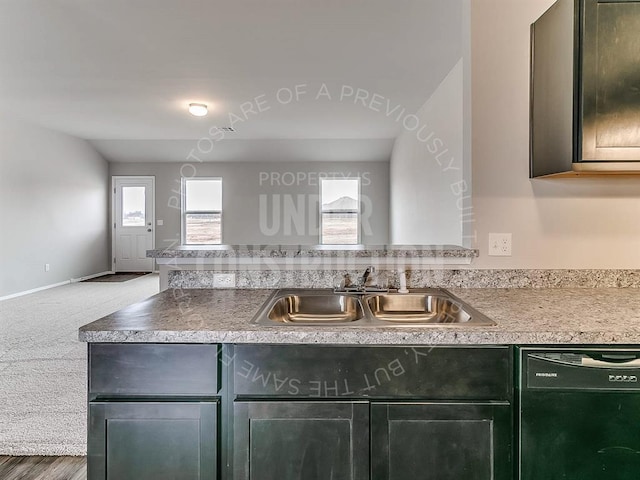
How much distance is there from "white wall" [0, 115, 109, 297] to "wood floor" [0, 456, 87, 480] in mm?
4307

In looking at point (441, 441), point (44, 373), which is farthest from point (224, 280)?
point (44, 373)

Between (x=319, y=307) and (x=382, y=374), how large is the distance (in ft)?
1.98

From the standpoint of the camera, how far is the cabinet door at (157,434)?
1124 millimetres

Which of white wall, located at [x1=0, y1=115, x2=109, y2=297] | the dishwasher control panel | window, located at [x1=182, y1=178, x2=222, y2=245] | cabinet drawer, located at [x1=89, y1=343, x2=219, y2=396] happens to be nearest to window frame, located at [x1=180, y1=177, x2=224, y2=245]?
window, located at [x1=182, y1=178, x2=222, y2=245]

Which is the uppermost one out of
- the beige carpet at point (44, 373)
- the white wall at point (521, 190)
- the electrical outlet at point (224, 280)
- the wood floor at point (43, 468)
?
the white wall at point (521, 190)

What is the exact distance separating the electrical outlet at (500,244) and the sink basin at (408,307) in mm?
421

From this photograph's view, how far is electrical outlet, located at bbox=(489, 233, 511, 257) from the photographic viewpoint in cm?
182

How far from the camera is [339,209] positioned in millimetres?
7918

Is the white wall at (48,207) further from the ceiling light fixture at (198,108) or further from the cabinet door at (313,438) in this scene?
the cabinet door at (313,438)

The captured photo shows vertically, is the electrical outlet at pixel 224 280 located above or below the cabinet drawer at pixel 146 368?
above

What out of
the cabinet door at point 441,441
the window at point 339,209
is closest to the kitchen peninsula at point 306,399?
the cabinet door at point 441,441

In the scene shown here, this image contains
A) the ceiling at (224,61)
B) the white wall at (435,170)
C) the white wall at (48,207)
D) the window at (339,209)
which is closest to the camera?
the ceiling at (224,61)

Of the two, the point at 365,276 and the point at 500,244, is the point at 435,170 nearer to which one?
the point at 500,244

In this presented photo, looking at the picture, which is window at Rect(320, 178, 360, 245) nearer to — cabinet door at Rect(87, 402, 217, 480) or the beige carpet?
the beige carpet
